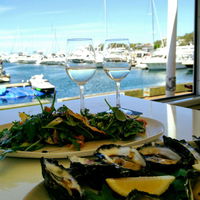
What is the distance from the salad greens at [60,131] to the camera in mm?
542

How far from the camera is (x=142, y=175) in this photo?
333 mm

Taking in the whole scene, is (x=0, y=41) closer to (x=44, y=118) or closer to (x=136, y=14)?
(x=136, y=14)

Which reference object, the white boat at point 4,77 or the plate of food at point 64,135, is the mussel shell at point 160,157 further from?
the white boat at point 4,77

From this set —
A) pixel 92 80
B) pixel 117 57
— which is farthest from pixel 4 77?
pixel 117 57

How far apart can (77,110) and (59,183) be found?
67 centimetres

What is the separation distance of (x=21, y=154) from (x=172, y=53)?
3033 mm

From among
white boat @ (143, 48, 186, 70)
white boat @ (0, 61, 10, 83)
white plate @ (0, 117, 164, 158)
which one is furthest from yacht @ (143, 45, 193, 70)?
white plate @ (0, 117, 164, 158)

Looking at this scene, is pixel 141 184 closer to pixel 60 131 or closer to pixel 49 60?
pixel 60 131

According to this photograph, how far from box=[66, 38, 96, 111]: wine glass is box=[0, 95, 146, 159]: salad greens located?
0.16 m

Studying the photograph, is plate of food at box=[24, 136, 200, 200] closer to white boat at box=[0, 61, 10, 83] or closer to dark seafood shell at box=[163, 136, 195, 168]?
dark seafood shell at box=[163, 136, 195, 168]

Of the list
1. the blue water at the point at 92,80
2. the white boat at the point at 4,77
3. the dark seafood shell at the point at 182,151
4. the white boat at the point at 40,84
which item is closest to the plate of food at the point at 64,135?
the dark seafood shell at the point at 182,151

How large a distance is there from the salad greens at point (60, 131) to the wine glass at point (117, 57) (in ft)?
0.68

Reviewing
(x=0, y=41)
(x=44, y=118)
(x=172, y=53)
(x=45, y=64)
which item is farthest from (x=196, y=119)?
(x=45, y=64)

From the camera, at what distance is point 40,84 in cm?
486
